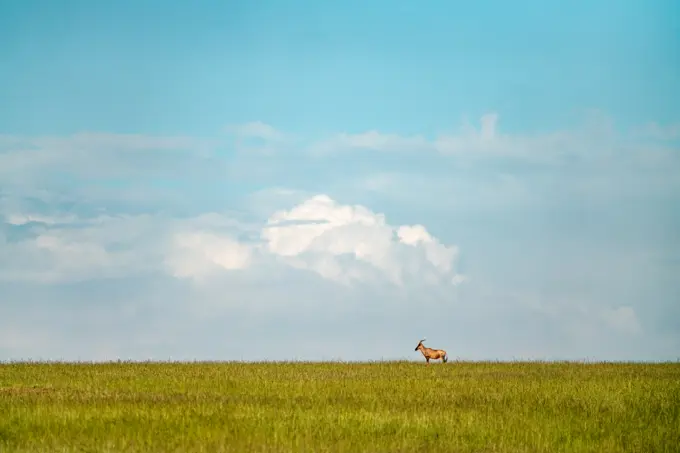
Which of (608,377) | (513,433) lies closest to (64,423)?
(513,433)

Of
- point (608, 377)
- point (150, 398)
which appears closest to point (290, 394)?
point (150, 398)

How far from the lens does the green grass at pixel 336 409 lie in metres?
16.7

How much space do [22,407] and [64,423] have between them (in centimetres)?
287

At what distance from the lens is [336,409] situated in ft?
67.8

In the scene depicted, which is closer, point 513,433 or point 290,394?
point 513,433

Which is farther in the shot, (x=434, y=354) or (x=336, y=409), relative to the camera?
(x=434, y=354)

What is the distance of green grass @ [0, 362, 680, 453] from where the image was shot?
658 inches

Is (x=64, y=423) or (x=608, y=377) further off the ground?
(x=608, y=377)

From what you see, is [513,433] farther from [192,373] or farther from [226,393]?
[192,373]

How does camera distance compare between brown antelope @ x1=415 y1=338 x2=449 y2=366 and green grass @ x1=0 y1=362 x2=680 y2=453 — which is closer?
green grass @ x1=0 y1=362 x2=680 y2=453

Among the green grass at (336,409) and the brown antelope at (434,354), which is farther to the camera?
the brown antelope at (434,354)

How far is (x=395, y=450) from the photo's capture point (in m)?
15.9

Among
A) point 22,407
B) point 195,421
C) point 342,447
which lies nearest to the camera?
point 342,447

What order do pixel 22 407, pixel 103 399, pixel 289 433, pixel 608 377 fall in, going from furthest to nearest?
pixel 608 377
pixel 103 399
pixel 22 407
pixel 289 433
